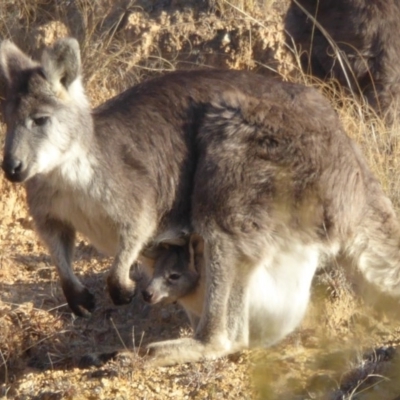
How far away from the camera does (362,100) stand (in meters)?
8.41

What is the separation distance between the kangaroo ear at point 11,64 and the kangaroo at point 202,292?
130 centimetres

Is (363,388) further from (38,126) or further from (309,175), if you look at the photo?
(38,126)

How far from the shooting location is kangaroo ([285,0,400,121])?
27.5 ft

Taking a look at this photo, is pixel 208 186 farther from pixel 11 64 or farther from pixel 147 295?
pixel 11 64

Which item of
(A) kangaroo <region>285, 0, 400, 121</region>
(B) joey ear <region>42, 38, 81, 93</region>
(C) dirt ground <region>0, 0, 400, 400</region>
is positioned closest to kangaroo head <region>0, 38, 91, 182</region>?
(B) joey ear <region>42, 38, 81, 93</region>

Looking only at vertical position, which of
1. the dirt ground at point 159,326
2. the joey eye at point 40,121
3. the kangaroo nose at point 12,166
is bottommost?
the dirt ground at point 159,326

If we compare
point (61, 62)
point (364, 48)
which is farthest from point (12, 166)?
point (364, 48)

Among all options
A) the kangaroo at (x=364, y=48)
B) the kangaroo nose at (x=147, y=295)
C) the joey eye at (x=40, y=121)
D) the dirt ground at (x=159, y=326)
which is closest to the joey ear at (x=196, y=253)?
the kangaroo nose at (x=147, y=295)

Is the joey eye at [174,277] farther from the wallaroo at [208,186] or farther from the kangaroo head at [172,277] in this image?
the wallaroo at [208,186]

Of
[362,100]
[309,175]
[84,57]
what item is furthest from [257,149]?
[84,57]

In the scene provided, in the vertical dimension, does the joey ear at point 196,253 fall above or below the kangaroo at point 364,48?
below

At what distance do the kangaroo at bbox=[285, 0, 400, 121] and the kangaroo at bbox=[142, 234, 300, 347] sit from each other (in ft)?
8.95

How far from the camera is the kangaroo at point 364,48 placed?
838cm

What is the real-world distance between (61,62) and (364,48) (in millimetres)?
3402
